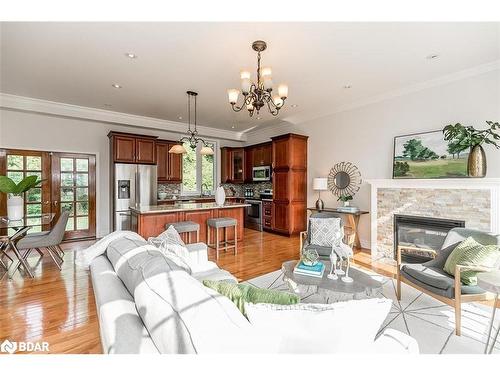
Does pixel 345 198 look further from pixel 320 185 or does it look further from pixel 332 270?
pixel 332 270

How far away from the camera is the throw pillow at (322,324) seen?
2.92 feet

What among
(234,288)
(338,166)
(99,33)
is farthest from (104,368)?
(338,166)

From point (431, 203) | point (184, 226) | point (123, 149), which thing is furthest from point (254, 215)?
point (431, 203)

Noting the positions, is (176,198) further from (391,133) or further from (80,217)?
(391,133)

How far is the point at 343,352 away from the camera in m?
0.91

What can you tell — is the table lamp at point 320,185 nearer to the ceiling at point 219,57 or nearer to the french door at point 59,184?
the ceiling at point 219,57

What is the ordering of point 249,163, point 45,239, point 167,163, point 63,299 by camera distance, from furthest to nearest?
1. point 249,163
2. point 167,163
3. point 45,239
4. point 63,299

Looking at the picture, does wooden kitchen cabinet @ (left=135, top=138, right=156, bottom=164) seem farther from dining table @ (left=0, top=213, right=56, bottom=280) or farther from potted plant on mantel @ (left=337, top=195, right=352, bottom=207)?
potted plant on mantel @ (left=337, top=195, right=352, bottom=207)

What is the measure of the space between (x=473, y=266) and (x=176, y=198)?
5.93 m

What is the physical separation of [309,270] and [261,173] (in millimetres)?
4679

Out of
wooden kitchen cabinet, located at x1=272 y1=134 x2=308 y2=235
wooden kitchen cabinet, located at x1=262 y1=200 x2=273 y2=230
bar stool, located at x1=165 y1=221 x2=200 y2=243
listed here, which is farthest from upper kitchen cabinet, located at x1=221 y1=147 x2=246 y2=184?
bar stool, located at x1=165 y1=221 x2=200 y2=243

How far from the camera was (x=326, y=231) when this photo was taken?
3488 mm
